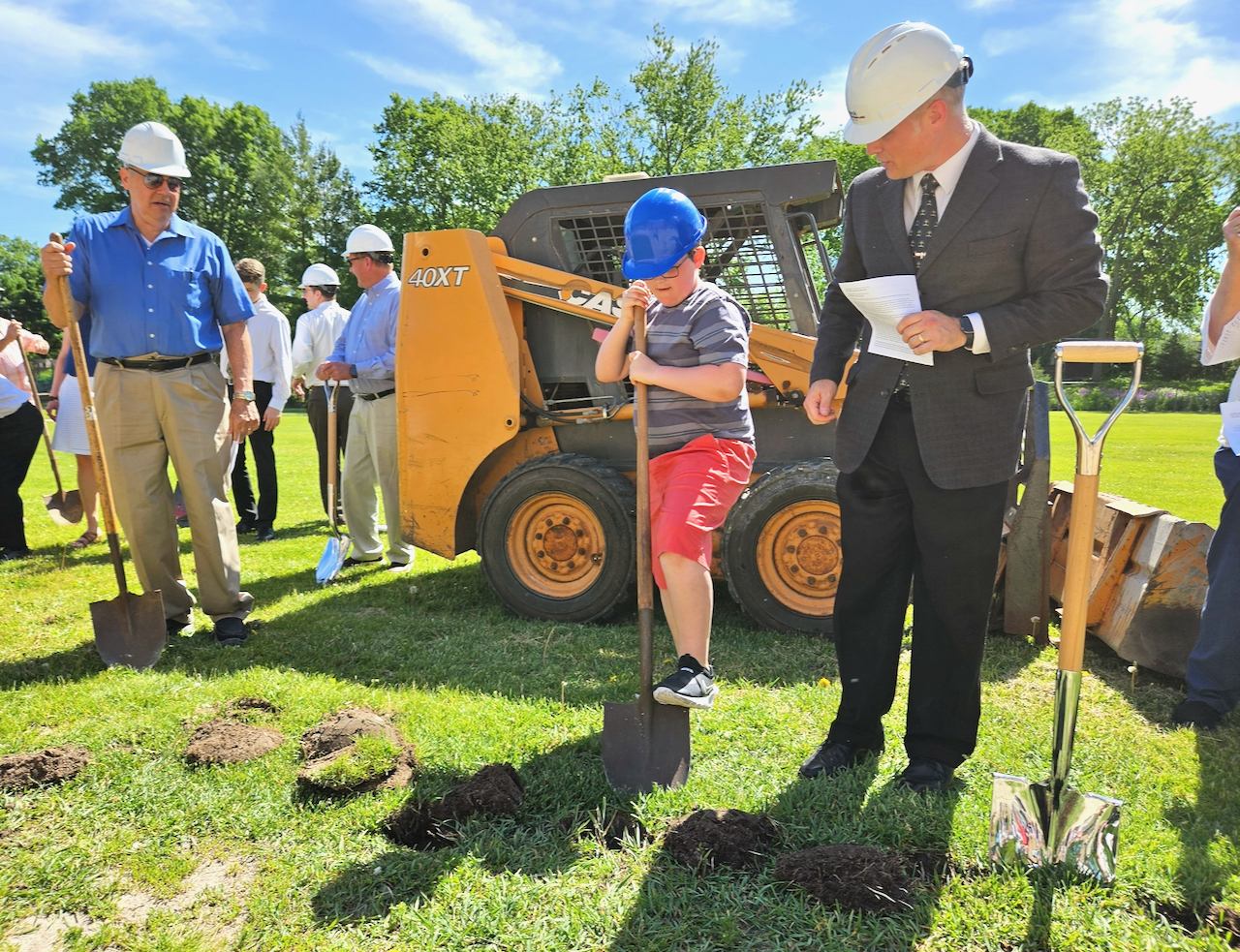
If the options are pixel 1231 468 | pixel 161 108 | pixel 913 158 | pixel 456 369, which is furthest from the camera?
pixel 161 108

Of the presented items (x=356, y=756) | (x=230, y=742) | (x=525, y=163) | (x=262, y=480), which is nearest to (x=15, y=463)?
(x=262, y=480)

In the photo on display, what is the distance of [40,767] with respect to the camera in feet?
9.59

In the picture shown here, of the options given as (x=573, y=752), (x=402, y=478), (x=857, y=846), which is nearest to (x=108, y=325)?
(x=402, y=478)

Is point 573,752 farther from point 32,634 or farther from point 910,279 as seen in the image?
point 32,634

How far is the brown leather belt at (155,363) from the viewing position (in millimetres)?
4238

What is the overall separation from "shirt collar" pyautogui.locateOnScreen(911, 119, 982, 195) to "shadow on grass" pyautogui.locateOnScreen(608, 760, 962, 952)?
1911 mm

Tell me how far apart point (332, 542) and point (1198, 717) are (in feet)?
17.3

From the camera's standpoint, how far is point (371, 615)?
5.10m

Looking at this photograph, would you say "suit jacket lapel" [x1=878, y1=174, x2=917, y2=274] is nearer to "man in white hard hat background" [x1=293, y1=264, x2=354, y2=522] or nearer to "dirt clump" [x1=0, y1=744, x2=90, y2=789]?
"dirt clump" [x1=0, y1=744, x2=90, y2=789]

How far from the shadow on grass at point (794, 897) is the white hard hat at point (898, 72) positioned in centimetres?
203

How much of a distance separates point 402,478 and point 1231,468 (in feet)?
13.8

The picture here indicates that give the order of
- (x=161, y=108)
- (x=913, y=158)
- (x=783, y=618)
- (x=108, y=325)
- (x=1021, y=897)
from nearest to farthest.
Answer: (x=1021, y=897) → (x=913, y=158) → (x=108, y=325) → (x=783, y=618) → (x=161, y=108)

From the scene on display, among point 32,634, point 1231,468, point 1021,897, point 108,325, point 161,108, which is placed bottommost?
point 1021,897

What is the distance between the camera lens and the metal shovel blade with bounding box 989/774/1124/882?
226cm
